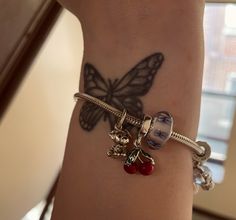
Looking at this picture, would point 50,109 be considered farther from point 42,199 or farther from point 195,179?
point 195,179

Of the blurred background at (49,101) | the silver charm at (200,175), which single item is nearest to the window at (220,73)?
the blurred background at (49,101)

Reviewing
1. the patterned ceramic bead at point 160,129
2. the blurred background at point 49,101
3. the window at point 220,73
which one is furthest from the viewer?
the window at point 220,73

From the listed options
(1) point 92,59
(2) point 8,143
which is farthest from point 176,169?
(2) point 8,143

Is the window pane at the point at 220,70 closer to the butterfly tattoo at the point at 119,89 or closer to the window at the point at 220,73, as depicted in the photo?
the window at the point at 220,73

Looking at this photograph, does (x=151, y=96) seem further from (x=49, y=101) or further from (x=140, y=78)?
(x=49, y=101)

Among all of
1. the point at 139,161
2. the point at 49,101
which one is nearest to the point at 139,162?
the point at 139,161

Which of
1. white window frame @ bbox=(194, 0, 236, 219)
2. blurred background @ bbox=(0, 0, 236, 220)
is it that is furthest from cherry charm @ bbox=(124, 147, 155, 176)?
white window frame @ bbox=(194, 0, 236, 219)

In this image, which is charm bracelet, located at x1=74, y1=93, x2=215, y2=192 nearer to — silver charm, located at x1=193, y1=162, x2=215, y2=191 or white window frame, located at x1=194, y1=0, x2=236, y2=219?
silver charm, located at x1=193, y1=162, x2=215, y2=191
